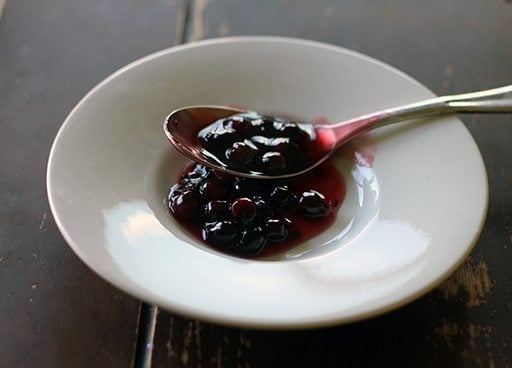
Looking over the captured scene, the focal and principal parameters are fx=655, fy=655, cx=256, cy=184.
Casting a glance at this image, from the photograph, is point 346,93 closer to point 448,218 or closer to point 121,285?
point 448,218

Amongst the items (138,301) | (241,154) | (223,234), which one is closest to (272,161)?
(241,154)

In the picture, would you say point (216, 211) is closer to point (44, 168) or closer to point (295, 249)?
point (295, 249)

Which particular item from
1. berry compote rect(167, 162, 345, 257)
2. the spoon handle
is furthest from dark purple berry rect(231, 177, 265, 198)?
the spoon handle

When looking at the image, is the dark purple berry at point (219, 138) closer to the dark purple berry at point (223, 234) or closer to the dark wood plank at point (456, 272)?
the dark purple berry at point (223, 234)

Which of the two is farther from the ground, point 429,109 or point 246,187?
point 429,109

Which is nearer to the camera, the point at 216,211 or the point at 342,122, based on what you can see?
the point at 216,211

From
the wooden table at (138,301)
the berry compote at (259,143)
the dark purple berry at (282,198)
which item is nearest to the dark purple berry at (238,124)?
the berry compote at (259,143)
